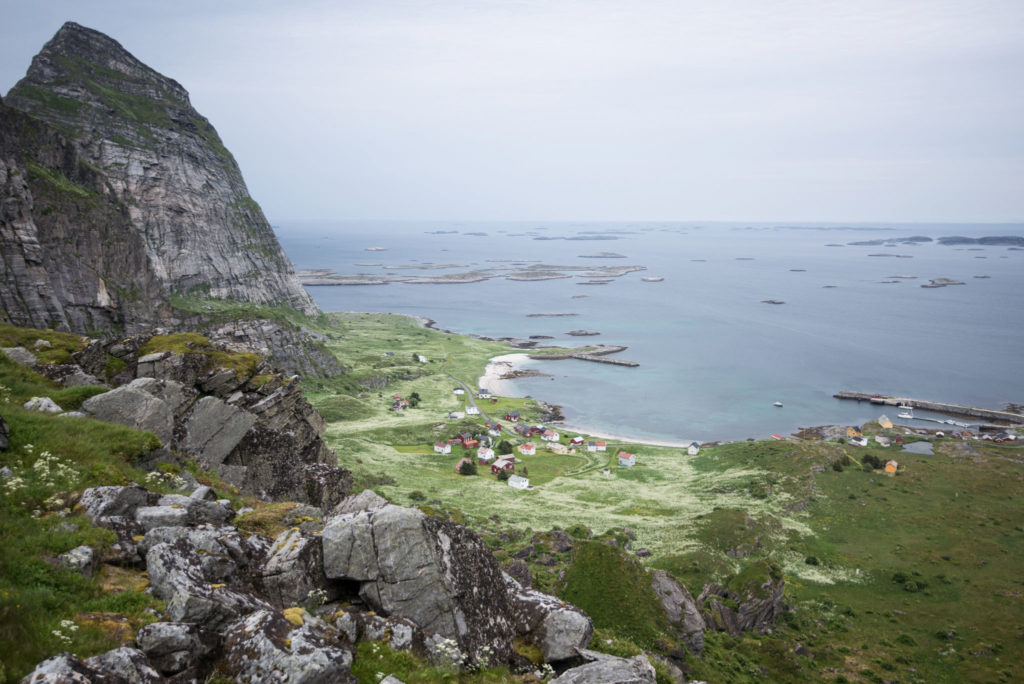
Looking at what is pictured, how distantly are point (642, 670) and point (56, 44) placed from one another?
174m

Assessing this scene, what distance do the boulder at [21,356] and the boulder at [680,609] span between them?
32.4m

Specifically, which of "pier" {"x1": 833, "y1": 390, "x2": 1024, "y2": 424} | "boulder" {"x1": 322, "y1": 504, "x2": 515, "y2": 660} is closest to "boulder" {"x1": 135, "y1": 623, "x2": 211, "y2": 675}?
"boulder" {"x1": 322, "y1": 504, "x2": 515, "y2": 660}

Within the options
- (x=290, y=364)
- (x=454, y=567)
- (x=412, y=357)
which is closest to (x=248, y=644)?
(x=454, y=567)

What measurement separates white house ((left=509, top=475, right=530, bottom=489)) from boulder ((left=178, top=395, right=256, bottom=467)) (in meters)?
47.8

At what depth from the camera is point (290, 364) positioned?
110750 mm

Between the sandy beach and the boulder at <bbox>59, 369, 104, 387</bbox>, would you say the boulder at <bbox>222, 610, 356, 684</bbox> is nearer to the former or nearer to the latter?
the boulder at <bbox>59, 369, 104, 387</bbox>

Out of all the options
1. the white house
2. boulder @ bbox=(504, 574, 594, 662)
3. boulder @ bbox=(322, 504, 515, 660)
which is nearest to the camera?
boulder @ bbox=(322, 504, 515, 660)

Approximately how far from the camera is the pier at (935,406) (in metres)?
104

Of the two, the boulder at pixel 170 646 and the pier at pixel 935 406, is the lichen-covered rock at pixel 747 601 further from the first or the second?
the pier at pixel 935 406

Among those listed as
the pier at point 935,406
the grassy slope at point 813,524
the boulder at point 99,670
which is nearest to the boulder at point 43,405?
the boulder at point 99,670

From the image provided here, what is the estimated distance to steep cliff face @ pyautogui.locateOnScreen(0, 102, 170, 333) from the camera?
5253 centimetres

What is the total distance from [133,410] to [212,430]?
4441 millimetres

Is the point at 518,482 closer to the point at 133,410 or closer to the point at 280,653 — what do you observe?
the point at 133,410

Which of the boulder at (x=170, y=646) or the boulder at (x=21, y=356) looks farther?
the boulder at (x=21, y=356)
